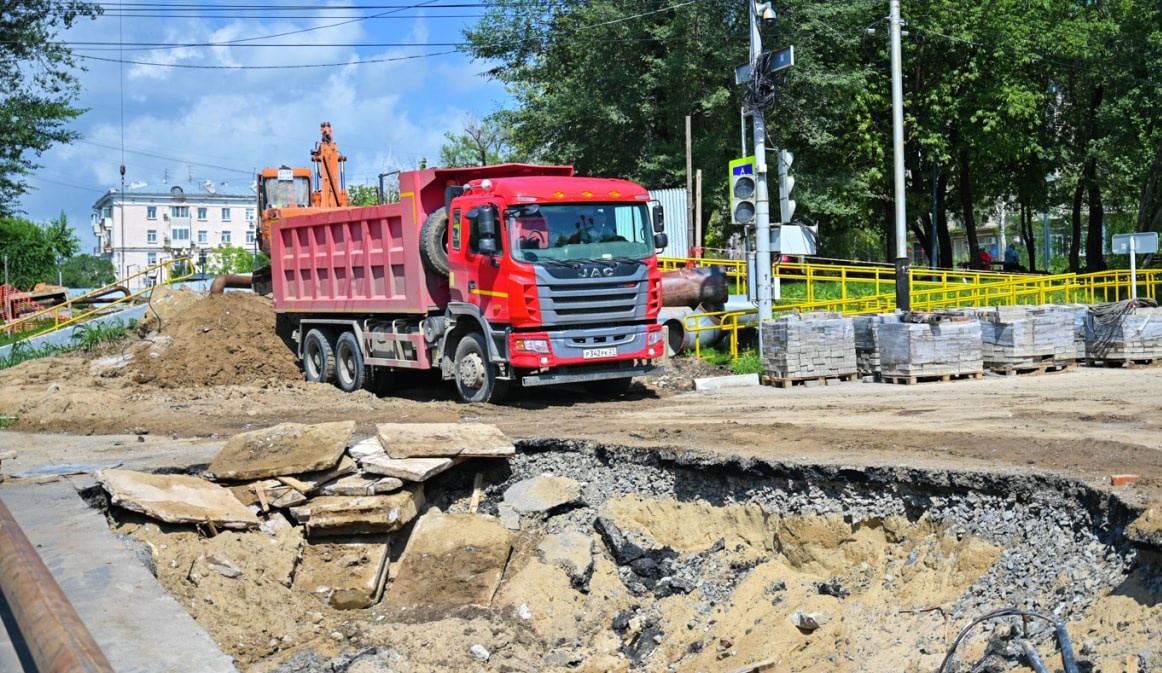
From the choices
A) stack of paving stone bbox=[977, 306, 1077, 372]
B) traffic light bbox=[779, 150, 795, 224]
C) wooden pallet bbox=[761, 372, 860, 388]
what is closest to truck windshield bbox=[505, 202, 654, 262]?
traffic light bbox=[779, 150, 795, 224]

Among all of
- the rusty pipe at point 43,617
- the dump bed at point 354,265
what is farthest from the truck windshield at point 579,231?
the rusty pipe at point 43,617

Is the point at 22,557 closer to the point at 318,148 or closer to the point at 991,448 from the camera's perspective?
the point at 991,448

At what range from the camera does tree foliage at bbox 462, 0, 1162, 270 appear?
31375 millimetres

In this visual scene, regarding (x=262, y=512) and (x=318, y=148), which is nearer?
(x=262, y=512)

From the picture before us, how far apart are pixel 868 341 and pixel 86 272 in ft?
319

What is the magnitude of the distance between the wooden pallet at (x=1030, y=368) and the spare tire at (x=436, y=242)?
836 centimetres

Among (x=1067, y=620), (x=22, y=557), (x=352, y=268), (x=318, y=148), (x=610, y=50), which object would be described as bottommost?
(x=1067, y=620)

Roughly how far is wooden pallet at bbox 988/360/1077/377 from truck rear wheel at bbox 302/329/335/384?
10429 mm

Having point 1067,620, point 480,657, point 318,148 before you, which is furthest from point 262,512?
point 318,148

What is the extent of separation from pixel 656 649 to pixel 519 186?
754cm

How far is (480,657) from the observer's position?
8.01 meters

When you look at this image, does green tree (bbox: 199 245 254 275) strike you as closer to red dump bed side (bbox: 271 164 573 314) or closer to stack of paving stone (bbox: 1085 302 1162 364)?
red dump bed side (bbox: 271 164 573 314)

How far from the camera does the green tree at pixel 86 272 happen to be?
91.5 metres

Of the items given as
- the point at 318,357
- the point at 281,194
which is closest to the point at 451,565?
the point at 318,357
